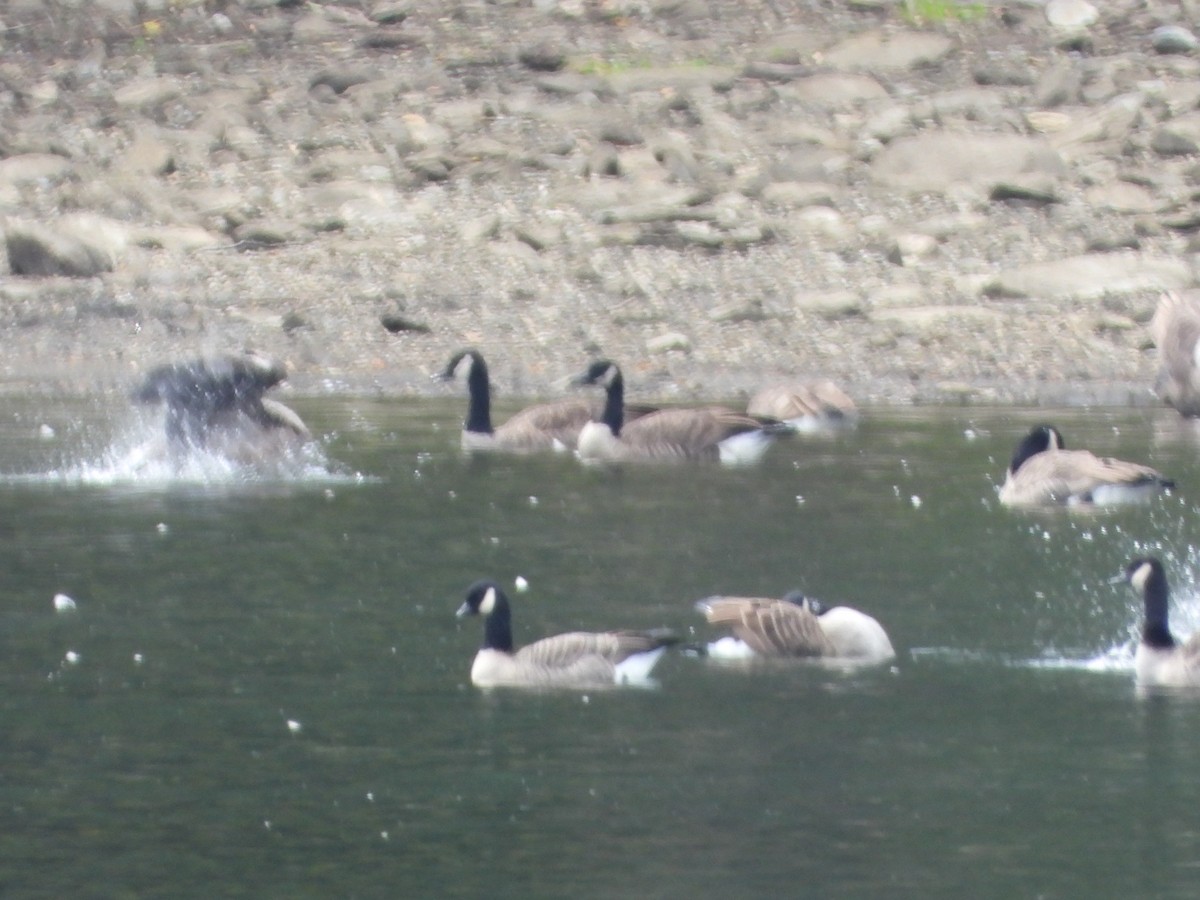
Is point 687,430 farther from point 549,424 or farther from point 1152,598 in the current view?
point 1152,598

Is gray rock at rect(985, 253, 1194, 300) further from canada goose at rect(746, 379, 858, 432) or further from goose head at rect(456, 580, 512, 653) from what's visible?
goose head at rect(456, 580, 512, 653)

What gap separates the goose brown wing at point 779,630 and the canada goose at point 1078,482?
22.2 ft

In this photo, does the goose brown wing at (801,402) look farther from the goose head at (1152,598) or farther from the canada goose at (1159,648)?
the canada goose at (1159,648)

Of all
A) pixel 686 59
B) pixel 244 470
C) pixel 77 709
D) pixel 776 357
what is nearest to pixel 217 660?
pixel 77 709

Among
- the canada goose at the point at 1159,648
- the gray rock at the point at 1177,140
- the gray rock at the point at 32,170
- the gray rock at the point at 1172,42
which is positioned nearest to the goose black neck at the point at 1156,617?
the canada goose at the point at 1159,648

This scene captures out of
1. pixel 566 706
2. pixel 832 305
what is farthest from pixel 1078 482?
pixel 832 305

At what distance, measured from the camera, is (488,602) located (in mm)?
13820

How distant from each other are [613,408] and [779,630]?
34.6ft

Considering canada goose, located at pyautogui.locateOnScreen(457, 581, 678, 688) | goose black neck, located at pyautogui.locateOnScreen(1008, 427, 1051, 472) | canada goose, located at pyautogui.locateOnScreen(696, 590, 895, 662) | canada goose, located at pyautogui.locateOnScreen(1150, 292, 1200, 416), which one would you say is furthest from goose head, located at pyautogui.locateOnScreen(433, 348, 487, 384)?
canada goose, located at pyautogui.locateOnScreen(457, 581, 678, 688)

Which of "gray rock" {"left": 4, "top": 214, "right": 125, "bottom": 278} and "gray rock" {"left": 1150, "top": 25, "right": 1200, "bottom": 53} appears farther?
"gray rock" {"left": 1150, "top": 25, "right": 1200, "bottom": 53}

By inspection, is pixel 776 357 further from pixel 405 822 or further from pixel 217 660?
pixel 405 822

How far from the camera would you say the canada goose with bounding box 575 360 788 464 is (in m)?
24.0

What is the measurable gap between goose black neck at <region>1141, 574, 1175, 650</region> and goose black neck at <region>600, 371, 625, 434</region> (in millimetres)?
10725

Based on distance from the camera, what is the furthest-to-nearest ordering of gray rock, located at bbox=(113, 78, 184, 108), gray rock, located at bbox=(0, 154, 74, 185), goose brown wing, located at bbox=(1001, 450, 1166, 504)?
1. gray rock, located at bbox=(113, 78, 184, 108)
2. gray rock, located at bbox=(0, 154, 74, 185)
3. goose brown wing, located at bbox=(1001, 450, 1166, 504)
